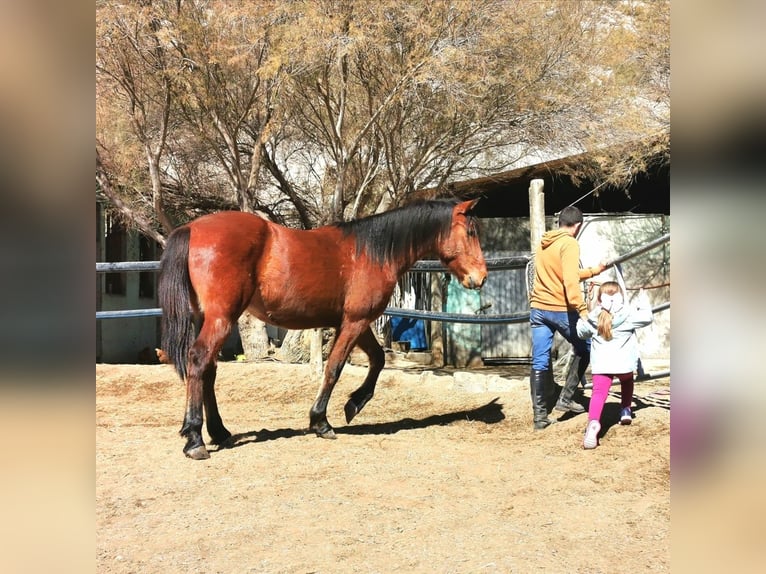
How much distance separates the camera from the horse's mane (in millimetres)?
5230

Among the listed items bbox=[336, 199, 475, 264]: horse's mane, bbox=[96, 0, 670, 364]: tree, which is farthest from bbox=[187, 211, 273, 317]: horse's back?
bbox=[96, 0, 670, 364]: tree

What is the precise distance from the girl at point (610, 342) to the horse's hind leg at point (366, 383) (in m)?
1.87

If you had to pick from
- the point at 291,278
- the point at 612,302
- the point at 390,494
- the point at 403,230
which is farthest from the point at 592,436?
the point at 291,278

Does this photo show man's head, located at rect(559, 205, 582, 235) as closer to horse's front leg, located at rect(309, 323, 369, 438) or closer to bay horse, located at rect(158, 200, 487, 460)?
bay horse, located at rect(158, 200, 487, 460)

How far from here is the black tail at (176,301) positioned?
4328mm

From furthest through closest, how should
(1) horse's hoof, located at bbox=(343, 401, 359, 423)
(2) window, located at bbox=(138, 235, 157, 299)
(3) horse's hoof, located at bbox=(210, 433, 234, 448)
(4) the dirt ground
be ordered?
(2) window, located at bbox=(138, 235, 157, 299), (1) horse's hoof, located at bbox=(343, 401, 359, 423), (3) horse's hoof, located at bbox=(210, 433, 234, 448), (4) the dirt ground

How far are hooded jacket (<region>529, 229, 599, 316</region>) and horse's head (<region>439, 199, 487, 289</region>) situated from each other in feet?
1.70

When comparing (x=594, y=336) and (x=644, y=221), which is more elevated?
(x=644, y=221)
